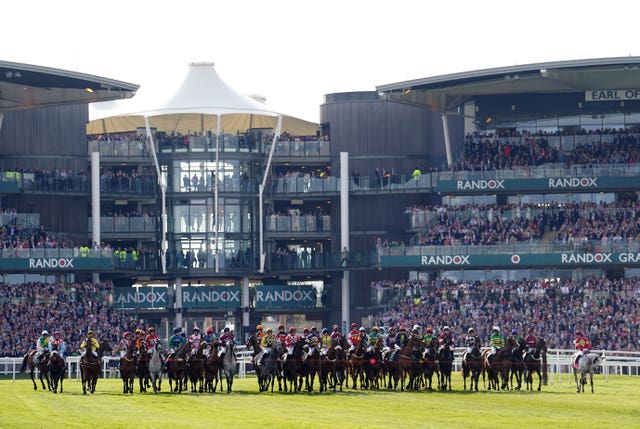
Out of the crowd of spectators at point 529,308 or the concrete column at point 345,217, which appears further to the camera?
the concrete column at point 345,217

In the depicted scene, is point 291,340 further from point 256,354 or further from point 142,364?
point 142,364

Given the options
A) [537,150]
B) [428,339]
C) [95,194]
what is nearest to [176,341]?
[428,339]

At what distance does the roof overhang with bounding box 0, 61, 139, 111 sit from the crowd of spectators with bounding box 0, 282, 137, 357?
28.2ft

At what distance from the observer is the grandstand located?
71.0 meters

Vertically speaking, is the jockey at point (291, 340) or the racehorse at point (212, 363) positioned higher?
the jockey at point (291, 340)

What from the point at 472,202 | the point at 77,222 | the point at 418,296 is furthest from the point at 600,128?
the point at 77,222

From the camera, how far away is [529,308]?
2680 inches

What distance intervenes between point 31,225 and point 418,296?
18.2 metres

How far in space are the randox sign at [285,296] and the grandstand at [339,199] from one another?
9cm

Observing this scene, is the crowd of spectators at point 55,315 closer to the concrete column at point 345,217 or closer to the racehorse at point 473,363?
the concrete column at point 345,217

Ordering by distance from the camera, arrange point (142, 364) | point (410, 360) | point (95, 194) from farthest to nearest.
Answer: point (95, 194)
point (142, 364)
point (410, 360)

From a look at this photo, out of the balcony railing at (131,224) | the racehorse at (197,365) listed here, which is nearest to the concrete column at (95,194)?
the balcony railing at (131,224)

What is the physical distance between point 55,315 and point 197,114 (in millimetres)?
12998

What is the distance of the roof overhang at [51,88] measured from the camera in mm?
68269
